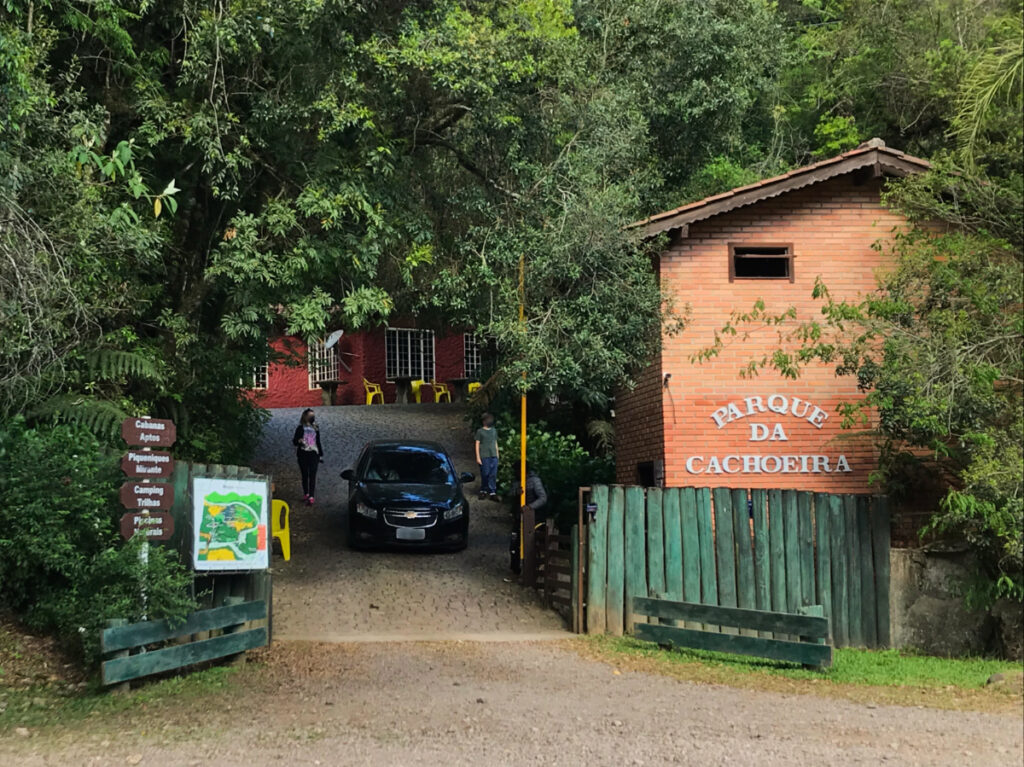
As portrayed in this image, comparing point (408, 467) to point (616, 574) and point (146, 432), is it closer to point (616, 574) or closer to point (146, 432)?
point (616, 574)

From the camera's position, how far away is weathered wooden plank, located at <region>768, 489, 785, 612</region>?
12109mm

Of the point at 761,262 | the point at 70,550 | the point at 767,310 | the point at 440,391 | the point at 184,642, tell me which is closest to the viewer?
the point at 70,550

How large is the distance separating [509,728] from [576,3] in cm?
1602

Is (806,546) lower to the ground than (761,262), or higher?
lower

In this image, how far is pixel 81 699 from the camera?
8414 millimetres

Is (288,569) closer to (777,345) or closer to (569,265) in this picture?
(569,265)

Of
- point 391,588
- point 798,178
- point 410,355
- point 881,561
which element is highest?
point 798,178

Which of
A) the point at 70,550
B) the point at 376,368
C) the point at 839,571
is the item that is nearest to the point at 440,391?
the point at 376,368

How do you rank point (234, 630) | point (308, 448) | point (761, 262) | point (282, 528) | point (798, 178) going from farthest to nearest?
point (308, 448), point (282, 528), point (761, 262), point (798, 178), point (234, 630)

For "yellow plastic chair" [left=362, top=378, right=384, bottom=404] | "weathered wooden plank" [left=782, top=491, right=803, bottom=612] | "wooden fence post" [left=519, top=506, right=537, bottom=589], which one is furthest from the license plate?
"yellow plastic chair" [left=362, top=378, right=384, bottom=404]

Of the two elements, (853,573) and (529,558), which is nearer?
(853,573)

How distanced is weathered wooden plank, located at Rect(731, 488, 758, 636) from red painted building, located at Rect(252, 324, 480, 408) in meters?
24.0

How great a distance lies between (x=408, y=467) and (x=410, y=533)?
1.56 meters

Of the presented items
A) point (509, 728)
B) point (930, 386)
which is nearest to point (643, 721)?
point (509, 728)
